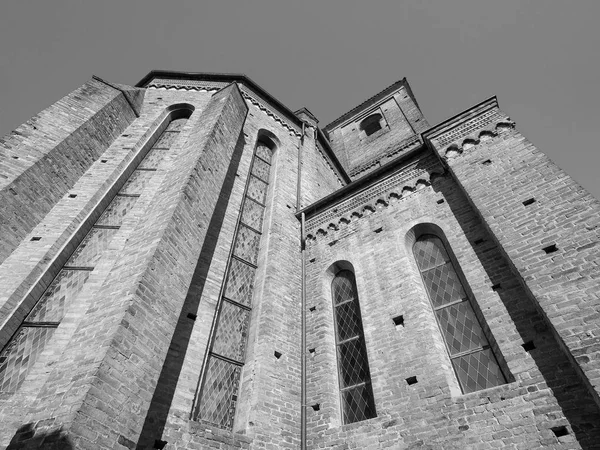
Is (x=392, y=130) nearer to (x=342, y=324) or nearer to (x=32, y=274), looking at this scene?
(x=342, y=324)

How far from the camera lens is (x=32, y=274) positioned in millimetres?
5555

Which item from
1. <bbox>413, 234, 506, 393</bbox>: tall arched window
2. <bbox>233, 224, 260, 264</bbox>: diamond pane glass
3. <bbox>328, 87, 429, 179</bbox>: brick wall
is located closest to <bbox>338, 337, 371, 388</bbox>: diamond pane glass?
<bbox>413, 234, 506, 393</bbox>: tall arched window

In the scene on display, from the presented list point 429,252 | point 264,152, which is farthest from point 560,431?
point 264,152

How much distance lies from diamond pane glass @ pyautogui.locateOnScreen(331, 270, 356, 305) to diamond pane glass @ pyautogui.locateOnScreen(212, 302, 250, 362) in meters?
1.85

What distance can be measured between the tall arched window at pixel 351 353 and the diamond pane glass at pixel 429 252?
139 cm

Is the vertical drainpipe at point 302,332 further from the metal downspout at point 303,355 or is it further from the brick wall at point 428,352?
the brick wall at point 428,352

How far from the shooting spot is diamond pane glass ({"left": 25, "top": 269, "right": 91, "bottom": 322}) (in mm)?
5359

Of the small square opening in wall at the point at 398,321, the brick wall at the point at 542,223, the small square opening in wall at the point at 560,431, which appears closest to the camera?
the small square opening in wall at the point at 560,431

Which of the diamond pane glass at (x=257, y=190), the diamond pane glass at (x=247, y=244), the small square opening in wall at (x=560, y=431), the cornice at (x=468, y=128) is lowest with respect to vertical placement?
the small square opening in wall at (x=560, y=431)

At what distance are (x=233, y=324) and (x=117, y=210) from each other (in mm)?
3465

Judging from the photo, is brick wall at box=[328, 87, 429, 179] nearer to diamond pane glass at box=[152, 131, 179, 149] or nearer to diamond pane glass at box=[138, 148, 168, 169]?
diamond pane glass at box=[152, 131, 179, 149]

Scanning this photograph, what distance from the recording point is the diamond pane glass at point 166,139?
373 inches

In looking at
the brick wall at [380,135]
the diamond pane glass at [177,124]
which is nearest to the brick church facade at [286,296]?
the diamond pane glass at [177,124]

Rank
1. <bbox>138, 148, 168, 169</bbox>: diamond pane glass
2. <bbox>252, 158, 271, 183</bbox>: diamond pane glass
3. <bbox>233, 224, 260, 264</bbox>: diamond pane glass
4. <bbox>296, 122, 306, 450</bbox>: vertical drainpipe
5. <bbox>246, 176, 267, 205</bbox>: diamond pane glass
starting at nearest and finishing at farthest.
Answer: <bbox>296, 122, 306, 450</bbox>: vertical drainpipe
<bbox>233, 224, 260, 264</bbox>: diamond pane glass
<bbox>138, 148, 168, 169</bbox>: diamond pane glass
<bbox>246, 176, 267, 205</bbox>: diamond pane glass
<bbox>252, 158, 271, 183</bbox>: diamond pane glass
